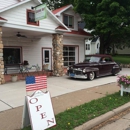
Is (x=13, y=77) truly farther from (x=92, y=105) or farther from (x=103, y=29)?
(x=103, y=29)

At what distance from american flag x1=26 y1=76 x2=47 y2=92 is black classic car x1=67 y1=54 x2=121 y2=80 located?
6.12 m

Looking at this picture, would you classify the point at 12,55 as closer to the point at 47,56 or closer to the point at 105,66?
the point at 47,56

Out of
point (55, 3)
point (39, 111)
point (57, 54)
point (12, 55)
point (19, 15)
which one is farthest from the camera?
point (55, 3)

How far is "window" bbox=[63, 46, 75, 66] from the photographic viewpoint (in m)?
16.5

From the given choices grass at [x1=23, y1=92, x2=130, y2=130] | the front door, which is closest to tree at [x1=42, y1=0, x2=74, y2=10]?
the front door

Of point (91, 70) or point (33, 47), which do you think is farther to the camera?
point (33, 47)

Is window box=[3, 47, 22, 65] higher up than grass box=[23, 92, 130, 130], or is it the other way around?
window box=[3, 47, 22, 65]

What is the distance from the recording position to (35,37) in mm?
14234

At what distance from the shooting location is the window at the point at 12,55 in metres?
12.9

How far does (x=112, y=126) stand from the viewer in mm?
4035

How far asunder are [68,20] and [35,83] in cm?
1371

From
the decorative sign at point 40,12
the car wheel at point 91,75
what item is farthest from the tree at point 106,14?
the decorative sign at point 40,12

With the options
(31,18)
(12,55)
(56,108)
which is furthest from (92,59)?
(56,108)

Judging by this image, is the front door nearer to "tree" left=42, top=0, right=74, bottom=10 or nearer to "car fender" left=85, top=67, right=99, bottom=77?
"car fender" left=85, top=67, right=99, bottom=77
